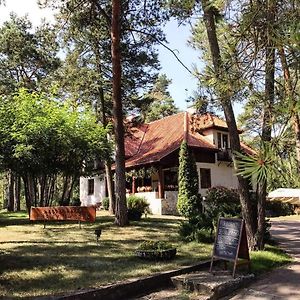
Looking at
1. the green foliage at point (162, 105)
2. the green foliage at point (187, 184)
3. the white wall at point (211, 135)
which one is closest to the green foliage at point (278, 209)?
the white wall at point (211, 135)

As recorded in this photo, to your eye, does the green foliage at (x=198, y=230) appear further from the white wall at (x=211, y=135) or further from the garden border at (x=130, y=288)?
the white wall at (x=211, y=135)

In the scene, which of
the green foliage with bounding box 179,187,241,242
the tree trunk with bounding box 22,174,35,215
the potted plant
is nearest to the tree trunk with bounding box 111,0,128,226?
the green foliage with bounding box 179,187,241,242

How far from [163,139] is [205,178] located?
4.10 meters

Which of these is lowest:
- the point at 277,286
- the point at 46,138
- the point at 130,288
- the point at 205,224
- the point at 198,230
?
the point at 277,286

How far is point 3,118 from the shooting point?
17.7 metres

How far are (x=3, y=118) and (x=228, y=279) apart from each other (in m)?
13.8

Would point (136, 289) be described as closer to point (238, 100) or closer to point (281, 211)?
point (238, 100)

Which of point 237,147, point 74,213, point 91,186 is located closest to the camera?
point 237,147

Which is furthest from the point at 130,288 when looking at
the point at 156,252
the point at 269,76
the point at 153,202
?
the point at 153,202

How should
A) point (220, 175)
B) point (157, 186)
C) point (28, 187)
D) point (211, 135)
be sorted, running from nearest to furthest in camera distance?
point (28, 187) < point (157, 186) < point (211, 135) < point (220, 175)

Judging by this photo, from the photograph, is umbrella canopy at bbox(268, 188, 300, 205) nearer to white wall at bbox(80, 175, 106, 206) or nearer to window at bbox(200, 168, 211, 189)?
window at bbox(200, 168, 211, 189)

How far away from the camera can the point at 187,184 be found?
74.4 ft

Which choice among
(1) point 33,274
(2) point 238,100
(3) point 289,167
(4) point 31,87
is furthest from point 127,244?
(4) point 31,87

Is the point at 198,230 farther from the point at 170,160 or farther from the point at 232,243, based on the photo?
the point at 170,160
